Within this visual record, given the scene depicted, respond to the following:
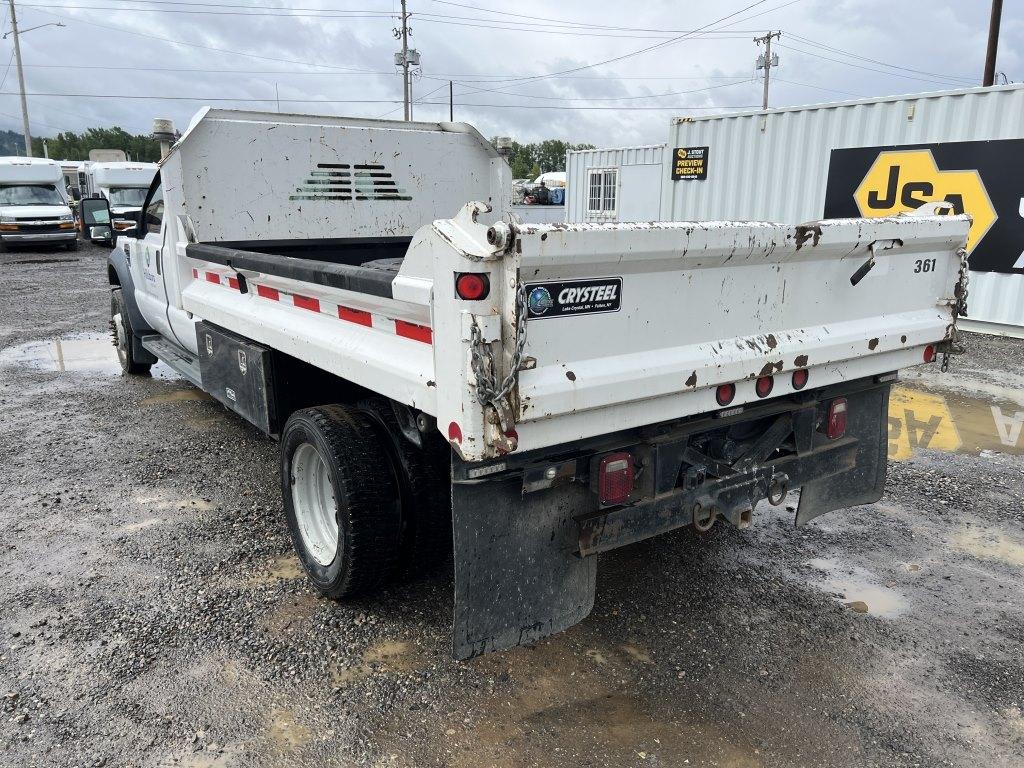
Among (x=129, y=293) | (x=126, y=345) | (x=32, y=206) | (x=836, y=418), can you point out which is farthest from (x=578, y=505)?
(x=32, y=206)

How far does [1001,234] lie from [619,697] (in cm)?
A: 954

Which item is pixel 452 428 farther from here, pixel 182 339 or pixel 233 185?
pixel 182 339

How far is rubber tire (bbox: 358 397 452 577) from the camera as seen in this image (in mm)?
3291

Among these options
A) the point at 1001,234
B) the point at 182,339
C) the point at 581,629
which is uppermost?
the point at 1001,234

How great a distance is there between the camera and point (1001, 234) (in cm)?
980

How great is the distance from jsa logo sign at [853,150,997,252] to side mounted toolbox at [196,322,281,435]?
8434 millimetres

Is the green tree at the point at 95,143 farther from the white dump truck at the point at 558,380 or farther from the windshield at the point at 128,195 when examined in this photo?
the white dump truck at the point at 558,380

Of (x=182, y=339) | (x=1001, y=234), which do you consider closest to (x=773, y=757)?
(x=182, y=339)

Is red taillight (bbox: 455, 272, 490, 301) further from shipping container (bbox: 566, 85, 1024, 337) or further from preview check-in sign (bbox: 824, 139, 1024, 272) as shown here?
shipping container (bbox: 566, 85, 1024, 337)

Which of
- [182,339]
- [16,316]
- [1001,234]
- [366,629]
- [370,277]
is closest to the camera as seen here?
[370,277]

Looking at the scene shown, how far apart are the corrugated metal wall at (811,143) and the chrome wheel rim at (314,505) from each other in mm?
9669

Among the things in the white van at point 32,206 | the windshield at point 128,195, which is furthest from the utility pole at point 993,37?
the white van at point 32,206

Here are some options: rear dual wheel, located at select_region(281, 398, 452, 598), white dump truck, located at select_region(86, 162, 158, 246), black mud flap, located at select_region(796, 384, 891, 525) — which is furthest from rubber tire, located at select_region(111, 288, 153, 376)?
white dump truck, located at select_region(86, 162, 158, 246)

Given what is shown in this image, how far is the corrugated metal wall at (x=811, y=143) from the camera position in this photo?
974 cm
